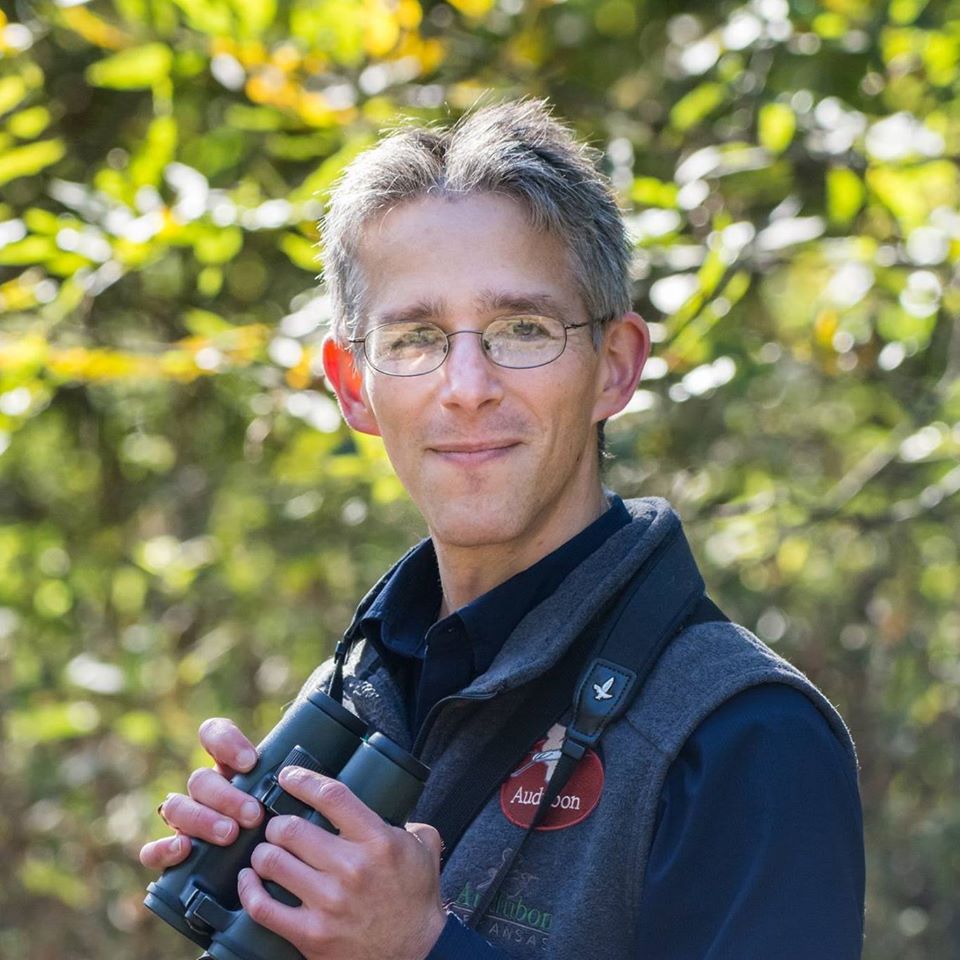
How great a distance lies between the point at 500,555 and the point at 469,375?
0.89 feet

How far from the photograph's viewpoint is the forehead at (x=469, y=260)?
181 cm

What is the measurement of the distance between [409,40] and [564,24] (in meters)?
0.51

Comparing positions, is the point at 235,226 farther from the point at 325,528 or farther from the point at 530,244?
the point at 530,244

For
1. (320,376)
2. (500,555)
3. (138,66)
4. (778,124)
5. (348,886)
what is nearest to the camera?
(348,886)

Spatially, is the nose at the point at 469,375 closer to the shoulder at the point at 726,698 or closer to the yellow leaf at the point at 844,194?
the shoulder at the point at 726,698

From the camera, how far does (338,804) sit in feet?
4.88

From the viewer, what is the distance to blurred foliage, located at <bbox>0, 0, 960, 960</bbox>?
309 centimetres

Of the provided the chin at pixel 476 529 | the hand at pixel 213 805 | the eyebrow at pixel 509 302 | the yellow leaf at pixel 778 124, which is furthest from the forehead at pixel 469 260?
the yellow leaf at pixel 778 124

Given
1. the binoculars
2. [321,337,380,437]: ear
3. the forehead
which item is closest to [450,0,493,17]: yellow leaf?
[321,337,380,437]: ear

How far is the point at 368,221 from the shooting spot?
196 centimetres

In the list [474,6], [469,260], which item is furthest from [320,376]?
[469,260]

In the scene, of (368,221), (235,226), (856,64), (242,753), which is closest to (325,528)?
(235,226)

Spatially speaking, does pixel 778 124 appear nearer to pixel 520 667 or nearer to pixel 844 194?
pixel 844 194

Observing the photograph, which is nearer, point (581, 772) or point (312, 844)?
point (312, 844)
